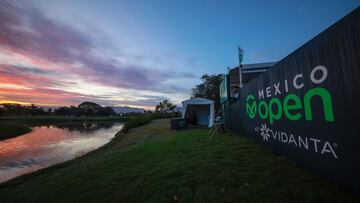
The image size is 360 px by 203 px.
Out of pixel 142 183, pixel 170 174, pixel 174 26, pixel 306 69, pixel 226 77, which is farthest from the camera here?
pixel 174 26

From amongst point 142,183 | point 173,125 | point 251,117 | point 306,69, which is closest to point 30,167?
point 173,125

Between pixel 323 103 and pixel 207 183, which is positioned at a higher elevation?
pixel 323 103

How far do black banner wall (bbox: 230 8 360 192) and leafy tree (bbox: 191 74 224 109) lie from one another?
3008 cm

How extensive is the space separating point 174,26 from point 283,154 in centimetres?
1134

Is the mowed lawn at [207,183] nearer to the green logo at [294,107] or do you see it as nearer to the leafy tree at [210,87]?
the green logo at [294,107]

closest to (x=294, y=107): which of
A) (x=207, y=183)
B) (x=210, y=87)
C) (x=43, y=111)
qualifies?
(x=207, y=183)

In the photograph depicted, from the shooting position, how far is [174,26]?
1300 centimetres

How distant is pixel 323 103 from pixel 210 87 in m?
33.6

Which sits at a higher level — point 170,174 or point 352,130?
point 352,130

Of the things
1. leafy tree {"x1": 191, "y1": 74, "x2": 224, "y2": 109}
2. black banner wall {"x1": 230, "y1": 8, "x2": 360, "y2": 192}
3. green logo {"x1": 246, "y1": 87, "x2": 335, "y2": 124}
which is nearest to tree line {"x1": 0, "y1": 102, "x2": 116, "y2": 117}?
leafy tree {"x1": 191, "y1": 74, "x2": 224, "y2": 109}

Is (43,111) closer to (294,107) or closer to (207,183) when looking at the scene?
(207,183)

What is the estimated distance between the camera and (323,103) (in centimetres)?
295

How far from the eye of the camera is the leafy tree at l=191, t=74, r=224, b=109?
114ft

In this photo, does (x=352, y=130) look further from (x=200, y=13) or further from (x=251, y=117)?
(x=200, y=13)
